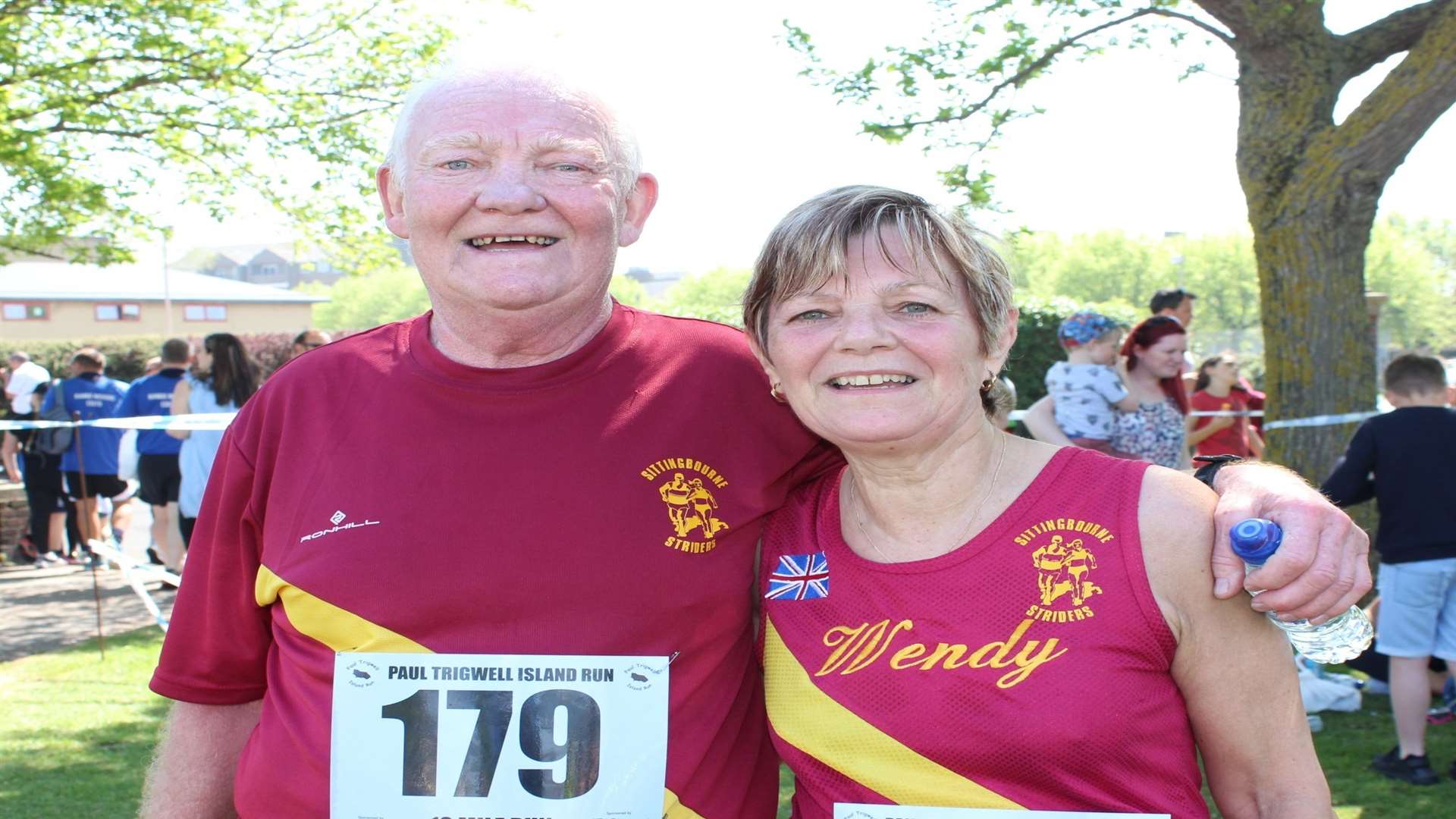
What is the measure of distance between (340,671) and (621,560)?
0.48 m

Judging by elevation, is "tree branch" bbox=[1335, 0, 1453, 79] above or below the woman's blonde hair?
above

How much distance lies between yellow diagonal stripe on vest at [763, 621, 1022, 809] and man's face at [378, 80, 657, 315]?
2.37ft

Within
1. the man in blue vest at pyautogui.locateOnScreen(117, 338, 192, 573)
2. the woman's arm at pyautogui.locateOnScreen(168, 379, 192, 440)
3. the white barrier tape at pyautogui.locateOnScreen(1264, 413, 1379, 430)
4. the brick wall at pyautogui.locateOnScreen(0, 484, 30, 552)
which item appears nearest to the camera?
the white barrier tape at pyautogui.locateOnScreen(1264, 413, 1379, 430)

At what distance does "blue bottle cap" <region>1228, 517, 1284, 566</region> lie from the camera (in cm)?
169

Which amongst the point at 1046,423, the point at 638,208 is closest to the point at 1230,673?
the point at 638,208

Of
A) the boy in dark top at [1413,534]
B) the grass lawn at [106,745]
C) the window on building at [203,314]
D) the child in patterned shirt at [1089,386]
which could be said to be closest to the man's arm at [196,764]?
the grass lawn at [106,745]

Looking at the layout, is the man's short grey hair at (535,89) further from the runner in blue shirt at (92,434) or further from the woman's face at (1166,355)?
the runner in blue shirt at (92,434)

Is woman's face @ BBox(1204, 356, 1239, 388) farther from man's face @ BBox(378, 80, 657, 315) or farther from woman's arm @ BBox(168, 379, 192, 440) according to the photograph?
man's face @ BBox(378, 80, 657, 315)

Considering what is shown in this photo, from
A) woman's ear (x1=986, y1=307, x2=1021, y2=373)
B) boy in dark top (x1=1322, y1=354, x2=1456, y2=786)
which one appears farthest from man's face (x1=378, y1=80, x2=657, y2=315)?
boy in dark top (x1=1322, y1=354, x2=1456, y2=786)

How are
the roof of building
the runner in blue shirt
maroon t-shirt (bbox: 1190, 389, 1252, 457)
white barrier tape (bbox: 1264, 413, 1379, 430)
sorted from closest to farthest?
white barrier tape (bbox: 1264, 413, 1379, 430) → maroon t-shirt (bbox: 1190, 389, 1252, 457) → the runner in blue shirt → the roof of building

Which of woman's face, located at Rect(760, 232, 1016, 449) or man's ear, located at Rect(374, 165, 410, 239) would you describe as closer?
woman's face, located at Rect(760, 232, 1016, 449)

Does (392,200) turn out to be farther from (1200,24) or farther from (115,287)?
(115,287)

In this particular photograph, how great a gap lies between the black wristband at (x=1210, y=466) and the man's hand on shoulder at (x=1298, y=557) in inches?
6.0

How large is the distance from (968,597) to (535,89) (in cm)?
110
